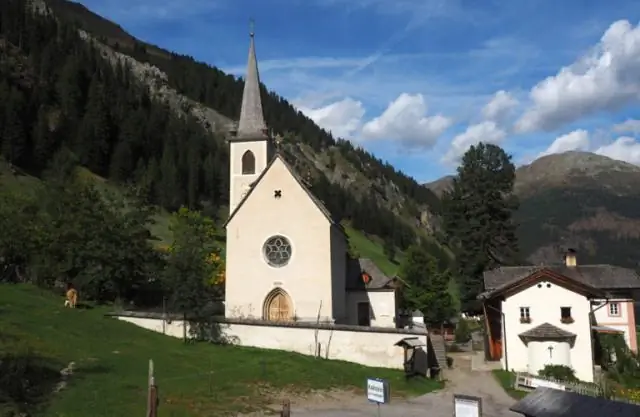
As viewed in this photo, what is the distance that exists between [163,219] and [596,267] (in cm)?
6271

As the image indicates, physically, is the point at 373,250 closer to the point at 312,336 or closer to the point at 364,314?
the point at 364,314

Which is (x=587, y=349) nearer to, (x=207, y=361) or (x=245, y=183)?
(x=207, y=361)

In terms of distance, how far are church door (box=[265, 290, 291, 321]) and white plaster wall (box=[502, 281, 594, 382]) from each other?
497 inches

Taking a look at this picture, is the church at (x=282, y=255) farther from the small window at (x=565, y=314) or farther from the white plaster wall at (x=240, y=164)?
the small window at (x=565, y=314)

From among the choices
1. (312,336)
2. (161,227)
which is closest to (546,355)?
(312,336)

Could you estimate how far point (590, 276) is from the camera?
142 ft

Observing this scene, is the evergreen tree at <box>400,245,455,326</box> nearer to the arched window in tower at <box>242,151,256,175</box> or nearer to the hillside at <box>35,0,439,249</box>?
the arched window in tower at <box>242,151,256,175</box>

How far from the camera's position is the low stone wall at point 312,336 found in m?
30.4

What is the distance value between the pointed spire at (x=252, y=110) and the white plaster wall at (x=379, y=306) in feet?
43.1

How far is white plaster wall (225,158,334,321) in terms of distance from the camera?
35.9 metres

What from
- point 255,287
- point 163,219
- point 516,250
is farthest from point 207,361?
point 163,219

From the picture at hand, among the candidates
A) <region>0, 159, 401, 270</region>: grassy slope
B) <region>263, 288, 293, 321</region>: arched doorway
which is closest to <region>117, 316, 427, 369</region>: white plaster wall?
<region>263, 288, 293, 321</region>: arched doorway

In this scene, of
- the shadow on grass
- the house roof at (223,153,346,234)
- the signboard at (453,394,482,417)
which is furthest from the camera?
the house roof at (223,153,346,234)

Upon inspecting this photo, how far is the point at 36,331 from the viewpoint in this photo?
26.0 meters
